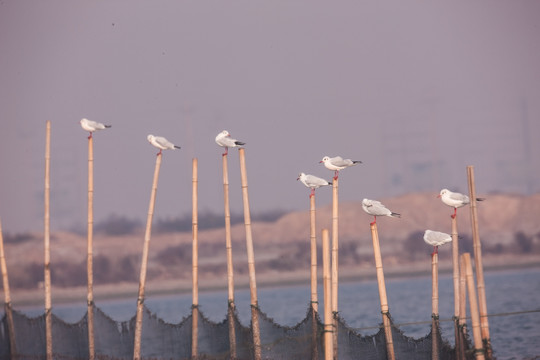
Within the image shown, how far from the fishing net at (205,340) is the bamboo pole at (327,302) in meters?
0.77

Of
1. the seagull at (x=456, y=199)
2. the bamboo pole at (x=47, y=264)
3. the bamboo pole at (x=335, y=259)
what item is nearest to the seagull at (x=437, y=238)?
the seagull at (x=456, y=199)

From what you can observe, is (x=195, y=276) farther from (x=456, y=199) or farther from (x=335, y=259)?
(x=456, y=199)

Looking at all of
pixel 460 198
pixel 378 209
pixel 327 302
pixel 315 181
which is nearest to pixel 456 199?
pixel 460 198

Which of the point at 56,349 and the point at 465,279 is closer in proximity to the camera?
the point at 465,279

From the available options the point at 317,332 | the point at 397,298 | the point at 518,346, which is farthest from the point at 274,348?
the point at 397,298

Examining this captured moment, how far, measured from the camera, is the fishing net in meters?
15.1

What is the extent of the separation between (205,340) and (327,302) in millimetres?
3441

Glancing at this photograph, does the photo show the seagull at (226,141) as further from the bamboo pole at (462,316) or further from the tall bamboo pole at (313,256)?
the bamboo pole at (462,316)

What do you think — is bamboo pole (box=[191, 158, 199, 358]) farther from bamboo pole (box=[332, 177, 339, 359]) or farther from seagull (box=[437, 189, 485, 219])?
seagull (box=[437, 189, 485, 219])

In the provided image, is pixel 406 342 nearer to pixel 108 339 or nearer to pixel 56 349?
pixel 108 339

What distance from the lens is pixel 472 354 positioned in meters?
13.8

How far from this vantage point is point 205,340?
16.3 metres

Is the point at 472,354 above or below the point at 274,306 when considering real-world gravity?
below

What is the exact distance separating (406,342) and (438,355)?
21.7 inches
